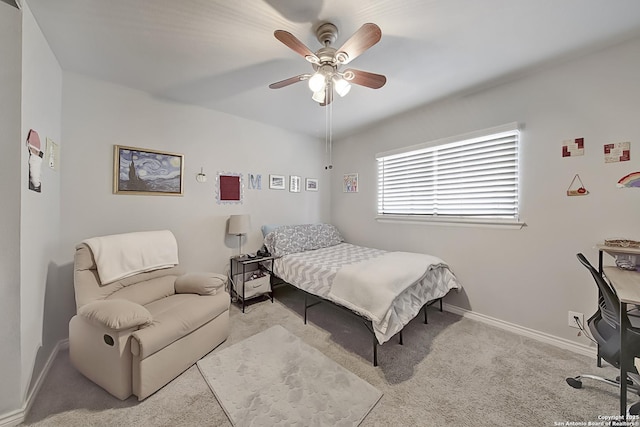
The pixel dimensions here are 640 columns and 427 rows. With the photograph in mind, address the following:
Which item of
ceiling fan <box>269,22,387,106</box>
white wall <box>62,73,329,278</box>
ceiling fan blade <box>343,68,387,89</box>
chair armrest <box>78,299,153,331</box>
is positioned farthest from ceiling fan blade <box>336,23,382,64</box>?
chair armrest <box>78,299,153,331</box>

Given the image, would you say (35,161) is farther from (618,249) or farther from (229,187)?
(618,249)

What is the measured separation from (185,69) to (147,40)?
1.21 ft

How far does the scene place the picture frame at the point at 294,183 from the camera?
3752 mm

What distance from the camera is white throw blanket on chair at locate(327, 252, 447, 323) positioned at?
1.82 meters

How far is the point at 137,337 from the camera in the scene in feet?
4.83

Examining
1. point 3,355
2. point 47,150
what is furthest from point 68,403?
point 47,150

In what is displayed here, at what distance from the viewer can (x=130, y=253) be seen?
6.81 ft

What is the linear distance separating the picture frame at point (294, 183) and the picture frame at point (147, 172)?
157 centimetres

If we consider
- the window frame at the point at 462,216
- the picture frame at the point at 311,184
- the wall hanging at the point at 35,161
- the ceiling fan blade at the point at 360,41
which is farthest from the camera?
the picture frame at the point at 311,184

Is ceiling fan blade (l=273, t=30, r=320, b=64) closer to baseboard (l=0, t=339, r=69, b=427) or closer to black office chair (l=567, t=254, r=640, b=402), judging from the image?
black office chair (l=567, t=254, r=640, b=402)

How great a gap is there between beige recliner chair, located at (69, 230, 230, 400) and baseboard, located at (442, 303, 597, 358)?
2622mm

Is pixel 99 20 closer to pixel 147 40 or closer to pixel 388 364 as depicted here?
pixel 147 40

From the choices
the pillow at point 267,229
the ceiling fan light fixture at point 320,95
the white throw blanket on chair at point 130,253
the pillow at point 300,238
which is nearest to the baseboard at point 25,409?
the white throw blanket on chair at point 130,253

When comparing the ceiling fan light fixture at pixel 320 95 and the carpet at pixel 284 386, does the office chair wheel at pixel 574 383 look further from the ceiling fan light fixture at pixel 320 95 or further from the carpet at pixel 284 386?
the ceiling fan light fixture at pixel 320 95
